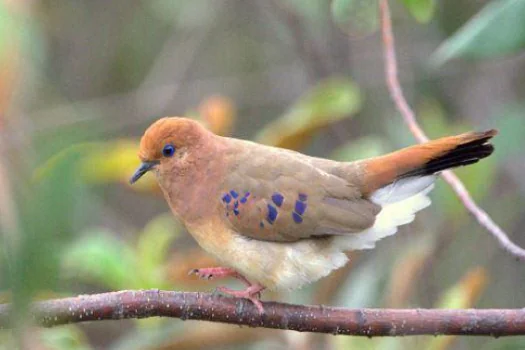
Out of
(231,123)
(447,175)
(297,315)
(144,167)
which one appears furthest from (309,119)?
(297,315)

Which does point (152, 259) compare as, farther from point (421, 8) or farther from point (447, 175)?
point (421, 8)

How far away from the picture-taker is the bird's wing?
287 cm

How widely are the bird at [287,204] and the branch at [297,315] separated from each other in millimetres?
177

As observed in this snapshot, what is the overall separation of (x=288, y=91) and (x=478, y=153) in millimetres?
3947

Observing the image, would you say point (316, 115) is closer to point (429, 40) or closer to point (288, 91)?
point (429, 40)

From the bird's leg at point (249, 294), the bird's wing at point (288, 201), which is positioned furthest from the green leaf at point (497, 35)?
the bird's leg at point (249, 294)

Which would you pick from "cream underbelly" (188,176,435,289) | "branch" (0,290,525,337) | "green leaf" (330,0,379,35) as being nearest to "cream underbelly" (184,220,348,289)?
"cream underbelly" (188,176,435,289)

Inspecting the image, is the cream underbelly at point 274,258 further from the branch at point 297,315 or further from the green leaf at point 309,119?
the green leaf at point 309,119

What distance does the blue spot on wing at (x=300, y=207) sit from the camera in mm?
2881

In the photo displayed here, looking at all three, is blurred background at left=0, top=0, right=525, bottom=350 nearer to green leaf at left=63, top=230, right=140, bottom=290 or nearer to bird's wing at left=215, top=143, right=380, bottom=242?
green leaf at left=63, top=230, right=140, bottom=290

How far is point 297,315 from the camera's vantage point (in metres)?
2.56

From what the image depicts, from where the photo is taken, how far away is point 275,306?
105 inches

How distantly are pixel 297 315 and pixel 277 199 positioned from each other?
0.47 metres

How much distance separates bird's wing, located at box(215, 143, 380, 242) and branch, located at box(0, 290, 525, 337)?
339 millimetres
